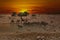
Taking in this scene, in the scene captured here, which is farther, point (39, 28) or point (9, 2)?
point (9, 2)

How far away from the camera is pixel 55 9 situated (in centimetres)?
178

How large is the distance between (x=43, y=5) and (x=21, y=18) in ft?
1.09

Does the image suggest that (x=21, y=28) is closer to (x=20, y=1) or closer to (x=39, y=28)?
(x=39, y=28)

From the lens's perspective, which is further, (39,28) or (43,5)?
Result: (43,5)

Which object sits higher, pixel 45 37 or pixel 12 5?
pixel 12 5

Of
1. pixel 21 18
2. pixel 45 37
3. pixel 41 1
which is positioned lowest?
pixel 45 37

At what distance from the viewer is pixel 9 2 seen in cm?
183

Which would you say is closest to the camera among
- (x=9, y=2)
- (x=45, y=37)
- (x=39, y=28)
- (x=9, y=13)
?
(x=45, y=37)

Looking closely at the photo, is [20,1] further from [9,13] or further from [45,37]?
[45,37]

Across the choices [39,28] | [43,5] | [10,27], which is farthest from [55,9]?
[10,27]

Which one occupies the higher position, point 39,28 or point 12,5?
point 12,5

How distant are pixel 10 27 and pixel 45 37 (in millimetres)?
328

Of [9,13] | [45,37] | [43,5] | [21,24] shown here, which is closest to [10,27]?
[21,24]

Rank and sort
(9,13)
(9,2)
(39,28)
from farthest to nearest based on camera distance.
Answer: (9,2), (9,13), (39,28)
